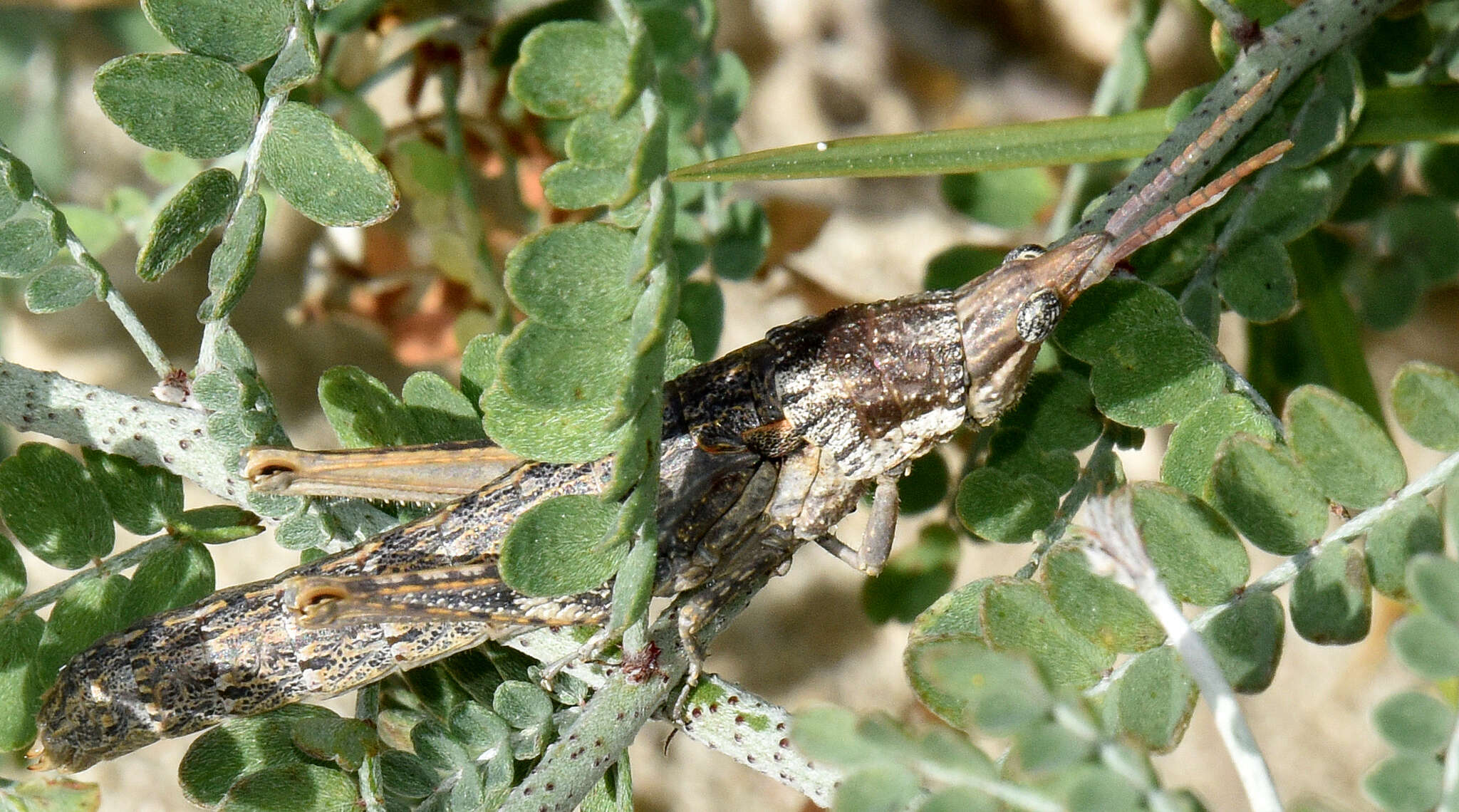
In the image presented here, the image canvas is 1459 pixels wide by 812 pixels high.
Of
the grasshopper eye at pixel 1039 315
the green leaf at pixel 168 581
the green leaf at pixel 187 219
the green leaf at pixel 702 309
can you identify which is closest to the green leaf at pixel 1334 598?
the grasshopper eye at pixel 1039 315

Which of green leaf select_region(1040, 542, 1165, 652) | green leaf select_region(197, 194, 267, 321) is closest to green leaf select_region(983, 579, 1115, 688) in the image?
green leaf select_region(1040, 542, 1165, 652)

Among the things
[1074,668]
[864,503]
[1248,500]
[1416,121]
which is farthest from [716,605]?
[1416,121]

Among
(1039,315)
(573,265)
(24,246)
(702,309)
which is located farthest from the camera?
(702,309)

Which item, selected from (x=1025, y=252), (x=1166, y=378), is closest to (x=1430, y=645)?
Result: (x=1166, y=378)

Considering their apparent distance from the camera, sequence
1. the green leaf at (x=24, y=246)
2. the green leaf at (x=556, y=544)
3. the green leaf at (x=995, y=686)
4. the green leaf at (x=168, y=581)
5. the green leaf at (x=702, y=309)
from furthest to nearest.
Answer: the green leaf at (x=702, y=309), the green leaf at (x=168, y=581), the green leaf at (x=24, y=246), the green leaf at (x=556, y=544), the green leaf at (x=995, y=686)

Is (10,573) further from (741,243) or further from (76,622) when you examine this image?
(741,243)

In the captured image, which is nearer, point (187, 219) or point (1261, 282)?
point (187, 219)

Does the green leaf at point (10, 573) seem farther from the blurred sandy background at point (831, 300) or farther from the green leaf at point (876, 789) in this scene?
the green leaf at point (876, 789)
